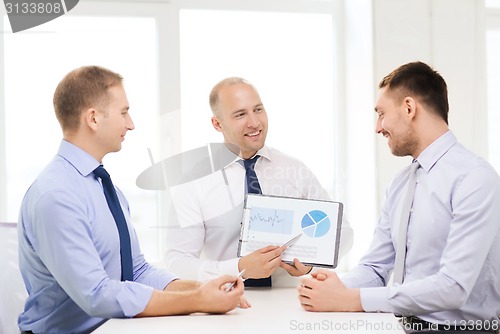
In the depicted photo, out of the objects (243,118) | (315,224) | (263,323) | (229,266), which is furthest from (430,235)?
(243,118)

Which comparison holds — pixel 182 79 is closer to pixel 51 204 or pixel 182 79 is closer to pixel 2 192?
pixel 2 192

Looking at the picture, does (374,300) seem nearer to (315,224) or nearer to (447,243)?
(447,243)

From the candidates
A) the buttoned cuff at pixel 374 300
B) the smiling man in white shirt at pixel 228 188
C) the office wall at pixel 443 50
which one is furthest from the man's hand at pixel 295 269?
the office wall at pixel 443 50

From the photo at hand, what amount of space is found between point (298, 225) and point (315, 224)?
0.19ft

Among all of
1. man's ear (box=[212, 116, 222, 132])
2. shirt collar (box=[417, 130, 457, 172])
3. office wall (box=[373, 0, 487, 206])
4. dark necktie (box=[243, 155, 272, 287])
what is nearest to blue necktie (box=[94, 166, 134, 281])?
dark necktie (box=[243, 155, 272, 287])

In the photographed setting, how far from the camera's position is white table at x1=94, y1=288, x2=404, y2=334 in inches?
66.9

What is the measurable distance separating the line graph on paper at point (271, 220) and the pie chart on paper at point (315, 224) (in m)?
0.05

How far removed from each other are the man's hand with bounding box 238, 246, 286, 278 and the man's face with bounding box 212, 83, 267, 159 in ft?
2.01

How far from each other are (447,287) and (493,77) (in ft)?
10.5

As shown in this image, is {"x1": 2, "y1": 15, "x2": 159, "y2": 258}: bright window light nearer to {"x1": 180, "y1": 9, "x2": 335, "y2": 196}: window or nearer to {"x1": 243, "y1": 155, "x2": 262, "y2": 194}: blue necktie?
{"x1": 180, "y1": 9, "x2": 335, "y2": 196}: window

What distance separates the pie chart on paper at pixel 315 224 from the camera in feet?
7.42

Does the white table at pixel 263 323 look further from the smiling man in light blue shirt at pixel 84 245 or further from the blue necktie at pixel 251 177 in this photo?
the blue necktie at pixel 251 177

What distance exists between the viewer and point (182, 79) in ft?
14.4

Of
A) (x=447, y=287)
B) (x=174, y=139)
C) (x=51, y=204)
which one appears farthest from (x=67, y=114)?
(x=174, y=139)
